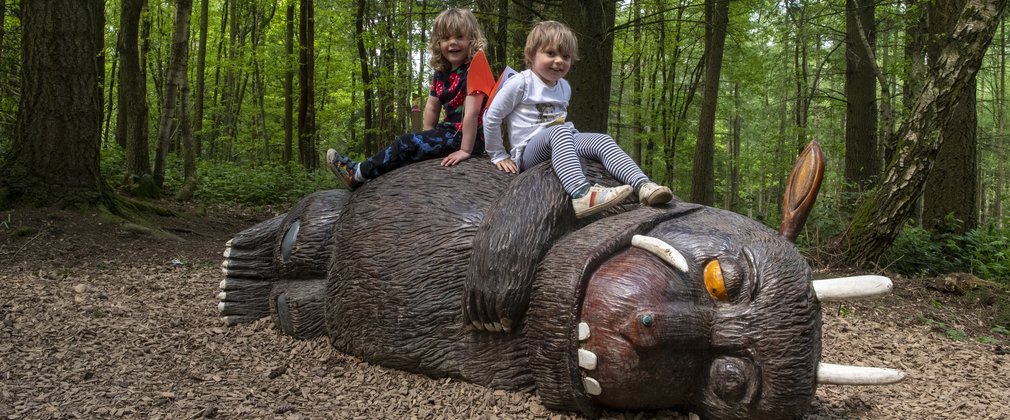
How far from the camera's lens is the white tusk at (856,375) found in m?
2.34

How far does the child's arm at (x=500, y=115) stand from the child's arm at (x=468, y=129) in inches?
5.7

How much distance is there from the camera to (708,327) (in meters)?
2.53

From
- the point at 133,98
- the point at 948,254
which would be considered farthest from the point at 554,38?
the point at 133,98

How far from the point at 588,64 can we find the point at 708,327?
4513 mm

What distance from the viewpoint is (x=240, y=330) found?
4.28m

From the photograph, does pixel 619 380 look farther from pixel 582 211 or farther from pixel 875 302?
pixel 875 302

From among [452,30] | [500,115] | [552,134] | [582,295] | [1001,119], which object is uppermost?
[1001,119]

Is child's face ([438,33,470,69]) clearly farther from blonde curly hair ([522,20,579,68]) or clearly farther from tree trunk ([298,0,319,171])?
tree trunk ([298,0,319,171])

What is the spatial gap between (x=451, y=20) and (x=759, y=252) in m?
2.23

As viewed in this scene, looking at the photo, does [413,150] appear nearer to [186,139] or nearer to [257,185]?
[186,139]

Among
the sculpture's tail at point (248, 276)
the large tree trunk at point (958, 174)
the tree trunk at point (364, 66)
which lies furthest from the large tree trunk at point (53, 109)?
the large tree trunk at point (958, 174)

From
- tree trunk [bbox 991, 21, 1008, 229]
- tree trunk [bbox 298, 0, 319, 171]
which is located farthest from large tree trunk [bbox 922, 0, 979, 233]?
tree trunk [bbox 298, 0, 319, 171]

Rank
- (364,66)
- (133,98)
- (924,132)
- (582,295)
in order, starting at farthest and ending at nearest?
1. (364,66)
2. (133,98)
3. (924,132)
4. (582,295)

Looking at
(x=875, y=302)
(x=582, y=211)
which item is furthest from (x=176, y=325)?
(x=875, y=302)
